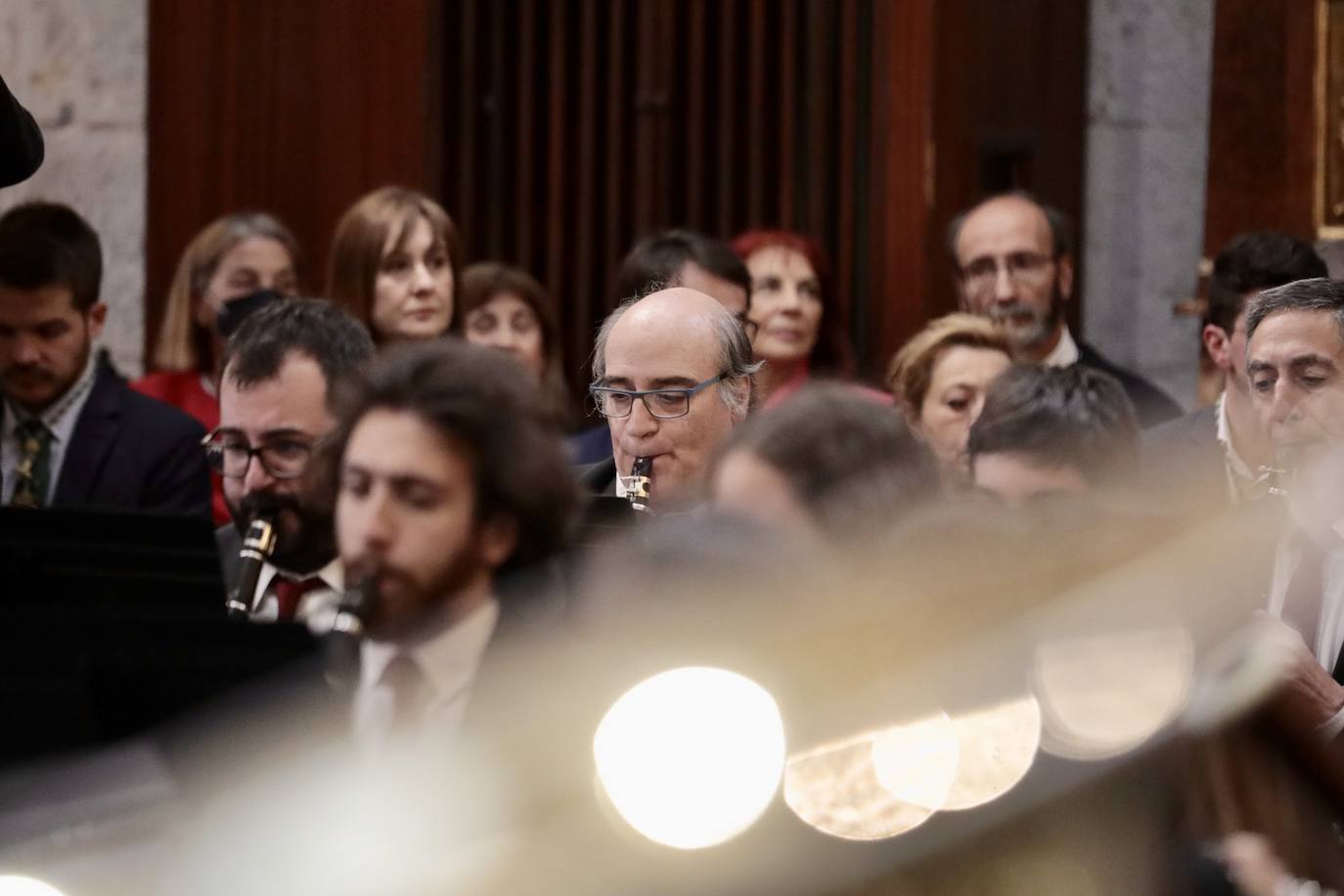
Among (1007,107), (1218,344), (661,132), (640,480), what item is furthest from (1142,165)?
(640,480)

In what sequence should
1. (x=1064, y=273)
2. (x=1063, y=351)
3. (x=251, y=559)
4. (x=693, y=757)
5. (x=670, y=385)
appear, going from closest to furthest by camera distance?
→ (x=693, y=757)
(x=251, y=559)
(x=670, y=385)
(x=1063, y=351)
(x=1064, y=273)

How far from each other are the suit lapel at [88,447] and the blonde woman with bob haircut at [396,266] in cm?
56

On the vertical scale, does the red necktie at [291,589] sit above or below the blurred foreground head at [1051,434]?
below

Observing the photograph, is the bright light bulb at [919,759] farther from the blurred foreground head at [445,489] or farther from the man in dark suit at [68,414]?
the man in dark suit at [68,414]

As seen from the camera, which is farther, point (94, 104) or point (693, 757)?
point (94, 104)

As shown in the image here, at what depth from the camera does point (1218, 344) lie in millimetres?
4121

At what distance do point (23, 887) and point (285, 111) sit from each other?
4.28 metres

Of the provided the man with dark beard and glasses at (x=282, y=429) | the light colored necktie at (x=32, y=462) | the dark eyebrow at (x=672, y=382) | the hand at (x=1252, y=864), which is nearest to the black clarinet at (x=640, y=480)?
the dark eyebrow at (x=672, y=382)

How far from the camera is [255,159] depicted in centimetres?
556

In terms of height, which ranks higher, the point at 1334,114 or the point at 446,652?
the point at 1334,114

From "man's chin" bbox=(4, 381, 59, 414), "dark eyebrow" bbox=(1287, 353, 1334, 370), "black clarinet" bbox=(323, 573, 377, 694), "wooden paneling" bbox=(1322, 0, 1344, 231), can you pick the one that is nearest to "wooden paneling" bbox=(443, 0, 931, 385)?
"wooden paneling" bbox=(1322, 0, 1344, 231)

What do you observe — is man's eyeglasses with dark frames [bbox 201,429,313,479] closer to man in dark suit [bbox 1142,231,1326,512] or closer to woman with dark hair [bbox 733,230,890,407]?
man in dark suit [bbox 1142,231,1326,512]

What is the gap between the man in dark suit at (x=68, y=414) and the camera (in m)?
3.97

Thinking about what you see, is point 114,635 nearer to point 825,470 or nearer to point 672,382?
point 825,470
